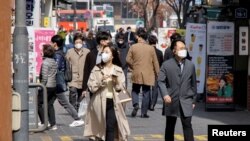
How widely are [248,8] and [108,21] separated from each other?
50238 mm

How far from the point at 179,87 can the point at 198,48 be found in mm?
8609

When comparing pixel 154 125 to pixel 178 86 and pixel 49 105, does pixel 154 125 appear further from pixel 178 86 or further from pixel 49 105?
pixel 178 86

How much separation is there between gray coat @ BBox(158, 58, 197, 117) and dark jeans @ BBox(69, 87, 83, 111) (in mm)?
5143

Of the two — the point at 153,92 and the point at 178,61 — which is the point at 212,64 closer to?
the point at 153,92

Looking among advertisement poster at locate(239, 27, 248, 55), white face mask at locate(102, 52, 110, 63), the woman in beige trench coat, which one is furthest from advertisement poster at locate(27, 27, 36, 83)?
white face mask at locate(102, 52, 110, 63)

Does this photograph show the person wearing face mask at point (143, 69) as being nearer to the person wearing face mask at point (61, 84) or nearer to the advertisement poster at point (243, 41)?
the person wearing face mask at point (61, 84)

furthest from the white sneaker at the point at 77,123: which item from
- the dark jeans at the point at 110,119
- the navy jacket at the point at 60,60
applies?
the dark jeans at the point at 110,119

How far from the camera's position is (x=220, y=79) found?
1842 centimetres

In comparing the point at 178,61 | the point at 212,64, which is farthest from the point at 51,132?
the point at 212,64

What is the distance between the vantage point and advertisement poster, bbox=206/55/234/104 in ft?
60.4

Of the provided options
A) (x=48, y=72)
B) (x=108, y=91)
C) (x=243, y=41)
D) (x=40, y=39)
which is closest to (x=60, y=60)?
(x=48, y=72)

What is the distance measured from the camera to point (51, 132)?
14.7 m

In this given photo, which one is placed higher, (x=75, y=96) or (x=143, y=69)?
(x=143, y=69)

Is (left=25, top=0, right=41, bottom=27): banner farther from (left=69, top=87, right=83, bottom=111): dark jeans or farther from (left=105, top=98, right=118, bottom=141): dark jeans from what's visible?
(left=105, top=98, right=118, bottom=141): dark jeans
